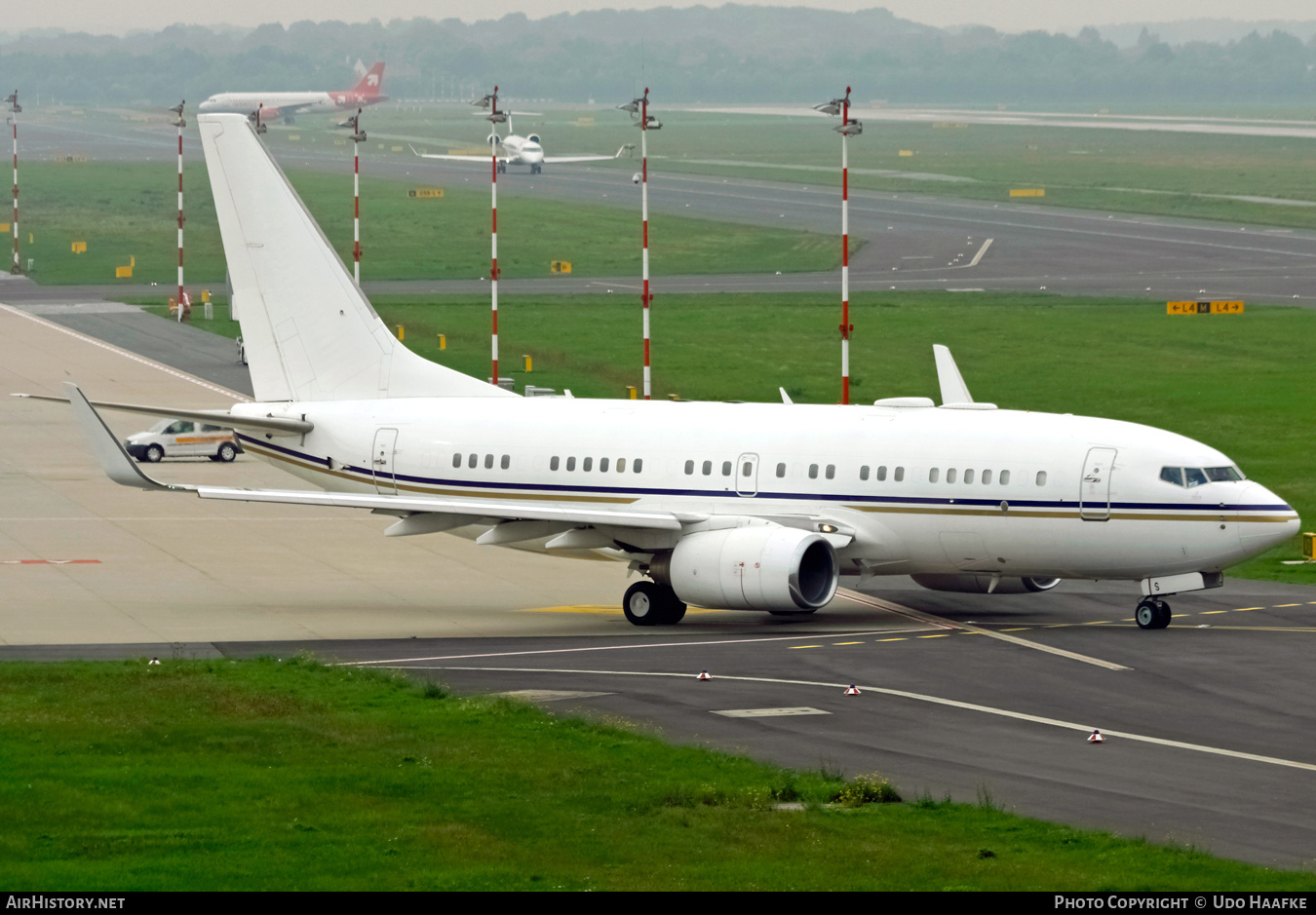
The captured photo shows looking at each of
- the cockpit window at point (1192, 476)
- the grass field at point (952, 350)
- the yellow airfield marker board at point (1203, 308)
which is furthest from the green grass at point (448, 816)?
the yellow airfield marker board at point (1203, 308)

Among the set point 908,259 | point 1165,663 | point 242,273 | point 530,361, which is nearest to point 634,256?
point 908,259

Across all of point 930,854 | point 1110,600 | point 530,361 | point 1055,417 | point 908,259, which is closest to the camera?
point 930,854

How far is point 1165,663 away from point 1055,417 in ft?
26.7

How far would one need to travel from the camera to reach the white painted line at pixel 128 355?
87.4 m

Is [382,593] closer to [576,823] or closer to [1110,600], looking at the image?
[1110,600]

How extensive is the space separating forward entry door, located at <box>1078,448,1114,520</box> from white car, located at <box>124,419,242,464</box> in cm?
4008

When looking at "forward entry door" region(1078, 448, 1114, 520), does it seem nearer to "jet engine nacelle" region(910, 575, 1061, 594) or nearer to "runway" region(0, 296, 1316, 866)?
"runway" region(0, 296, 1316, 866)

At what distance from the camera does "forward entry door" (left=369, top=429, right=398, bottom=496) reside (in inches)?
1949

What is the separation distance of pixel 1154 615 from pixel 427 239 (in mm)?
121876

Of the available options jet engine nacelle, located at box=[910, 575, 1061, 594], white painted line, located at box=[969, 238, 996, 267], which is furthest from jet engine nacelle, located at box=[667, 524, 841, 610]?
white painted line, located at box=[969, 238, 996, 267]

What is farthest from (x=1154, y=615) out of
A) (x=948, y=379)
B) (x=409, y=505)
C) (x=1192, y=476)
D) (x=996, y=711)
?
(x=409, y=505)

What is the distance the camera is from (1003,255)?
461ft

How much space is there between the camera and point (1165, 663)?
38906 mm

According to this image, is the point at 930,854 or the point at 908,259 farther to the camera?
the point at 908,259
